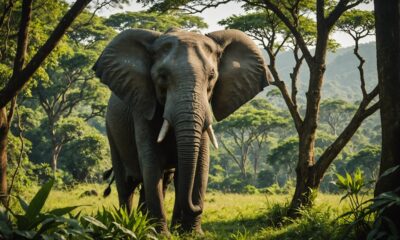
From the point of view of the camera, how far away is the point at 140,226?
17.3 ft

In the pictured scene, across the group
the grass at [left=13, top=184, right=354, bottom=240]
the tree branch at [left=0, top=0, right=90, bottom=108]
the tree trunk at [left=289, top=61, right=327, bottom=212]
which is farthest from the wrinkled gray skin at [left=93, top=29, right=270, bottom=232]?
the tree trunk at [left=289, top=61, right=327, bottom=212]

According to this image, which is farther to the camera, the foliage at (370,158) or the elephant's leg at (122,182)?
the foliage at (370,158)

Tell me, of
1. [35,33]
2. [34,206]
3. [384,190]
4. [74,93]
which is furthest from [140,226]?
[74,93]

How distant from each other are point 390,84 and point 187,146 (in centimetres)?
241

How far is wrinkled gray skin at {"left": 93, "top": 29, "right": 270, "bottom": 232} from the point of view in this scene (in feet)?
20.2

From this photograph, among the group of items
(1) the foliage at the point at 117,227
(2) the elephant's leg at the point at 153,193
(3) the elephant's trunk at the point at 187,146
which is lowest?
(2) the elephant's leg at the point at 153,193

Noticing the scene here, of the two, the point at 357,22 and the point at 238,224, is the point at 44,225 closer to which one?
the point at 238,224

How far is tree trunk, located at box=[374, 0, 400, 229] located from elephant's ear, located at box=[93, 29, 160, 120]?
303cm

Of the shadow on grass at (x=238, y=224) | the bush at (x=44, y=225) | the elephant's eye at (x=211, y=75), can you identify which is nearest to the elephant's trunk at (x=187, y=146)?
the elephant's eye at (x=211, y=75)

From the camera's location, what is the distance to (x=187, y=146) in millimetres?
6094

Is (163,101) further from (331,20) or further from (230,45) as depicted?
(331,20)

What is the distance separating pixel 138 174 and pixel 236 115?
29.0 m

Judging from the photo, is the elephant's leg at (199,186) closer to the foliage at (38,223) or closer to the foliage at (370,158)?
the foliage at (38,223)

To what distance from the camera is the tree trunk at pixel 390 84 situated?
504cm
